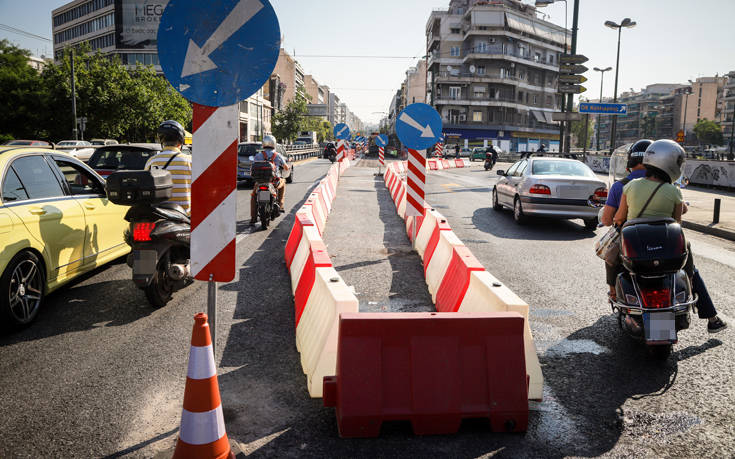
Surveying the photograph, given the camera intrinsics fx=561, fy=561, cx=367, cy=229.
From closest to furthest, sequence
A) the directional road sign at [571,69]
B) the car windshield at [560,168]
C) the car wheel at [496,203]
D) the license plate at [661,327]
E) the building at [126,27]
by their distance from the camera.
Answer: the license plate at [661,327], the car windshield at [560,168], the car wheel at [496,203], the directional road sign at [571,69], the building at [126,27]

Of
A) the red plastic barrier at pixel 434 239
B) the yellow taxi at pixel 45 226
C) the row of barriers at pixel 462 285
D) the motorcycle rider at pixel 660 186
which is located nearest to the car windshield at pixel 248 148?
the row of barriers at pixel 462 285

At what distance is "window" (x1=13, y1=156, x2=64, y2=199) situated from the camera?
17.2 feet

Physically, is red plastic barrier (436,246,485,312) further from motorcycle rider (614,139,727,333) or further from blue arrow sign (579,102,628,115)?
blue arrow sign (579,102,628,115)

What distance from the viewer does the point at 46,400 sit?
3543mm

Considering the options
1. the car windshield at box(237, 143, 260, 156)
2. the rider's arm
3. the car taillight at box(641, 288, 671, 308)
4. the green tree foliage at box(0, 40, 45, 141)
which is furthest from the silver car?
the green tree foliage at box(0, 40, 45, 141)

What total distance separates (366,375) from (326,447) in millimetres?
434

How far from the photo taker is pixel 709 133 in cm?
12638

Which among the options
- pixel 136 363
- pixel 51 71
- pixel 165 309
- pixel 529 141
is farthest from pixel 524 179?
pixel 529 141

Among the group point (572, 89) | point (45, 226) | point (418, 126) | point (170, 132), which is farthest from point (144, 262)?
point (572, 89)

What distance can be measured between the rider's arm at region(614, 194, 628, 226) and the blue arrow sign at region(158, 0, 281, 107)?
315 cm

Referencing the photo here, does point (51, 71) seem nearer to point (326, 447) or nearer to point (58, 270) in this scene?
point (58, 270)

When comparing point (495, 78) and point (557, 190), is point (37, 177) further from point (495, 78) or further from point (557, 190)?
point (495, 78)

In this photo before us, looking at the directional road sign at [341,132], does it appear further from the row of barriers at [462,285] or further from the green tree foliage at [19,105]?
the green tree foliage at [19,105]

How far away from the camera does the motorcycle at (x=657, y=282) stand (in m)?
4.19
